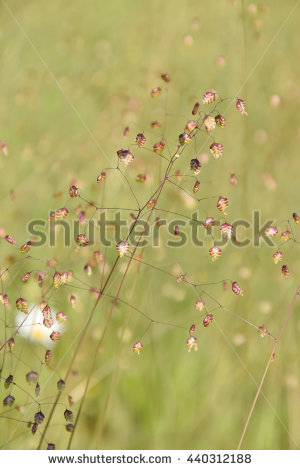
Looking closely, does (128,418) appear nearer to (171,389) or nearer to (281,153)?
(171,389)

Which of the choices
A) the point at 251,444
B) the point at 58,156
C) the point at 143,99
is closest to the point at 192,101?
the point at 143,99

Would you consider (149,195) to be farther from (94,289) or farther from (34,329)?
(34,329)

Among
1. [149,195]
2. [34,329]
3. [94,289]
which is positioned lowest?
[34,329]

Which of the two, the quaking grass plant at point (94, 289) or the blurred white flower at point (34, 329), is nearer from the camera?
the quaking grass plant at point (94, 289)

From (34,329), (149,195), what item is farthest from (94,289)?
(149,195)

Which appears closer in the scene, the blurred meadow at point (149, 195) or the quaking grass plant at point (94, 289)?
the quaking grass plant at point (94, 289)

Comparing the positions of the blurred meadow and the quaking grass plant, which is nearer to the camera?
the quaking grass plant

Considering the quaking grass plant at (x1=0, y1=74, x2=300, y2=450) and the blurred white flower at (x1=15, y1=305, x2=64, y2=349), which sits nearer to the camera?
the quaking grass plant at (x1=0, y1=74, x2=300, y2=450)

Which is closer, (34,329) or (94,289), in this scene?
(94,289)
